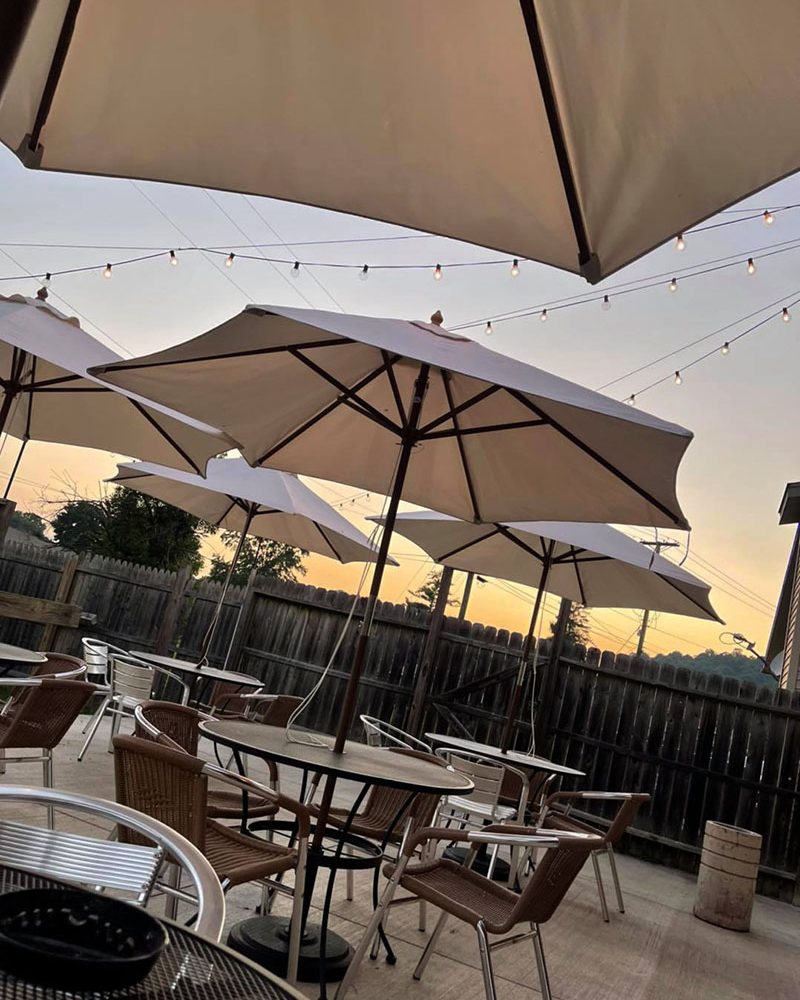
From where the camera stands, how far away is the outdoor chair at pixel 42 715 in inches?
124

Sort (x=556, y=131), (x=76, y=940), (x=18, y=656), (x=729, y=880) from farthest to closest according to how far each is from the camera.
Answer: (x=729, y=880) < (x=18, y=656) < (x=556, y=131) < (x=76, y=940)

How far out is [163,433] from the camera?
5.01m

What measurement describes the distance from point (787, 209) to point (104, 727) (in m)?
7.04

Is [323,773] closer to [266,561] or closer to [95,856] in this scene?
[95,856]

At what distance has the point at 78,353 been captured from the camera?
3.88m

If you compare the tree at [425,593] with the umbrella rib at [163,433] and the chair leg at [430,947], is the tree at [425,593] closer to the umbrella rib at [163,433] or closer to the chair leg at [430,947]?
the umbrella rib at [163,433]

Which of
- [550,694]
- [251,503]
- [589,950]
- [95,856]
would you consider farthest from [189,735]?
[550,694]

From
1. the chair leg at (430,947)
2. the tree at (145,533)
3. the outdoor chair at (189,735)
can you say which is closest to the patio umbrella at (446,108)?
the outdoor chair at (189,735)

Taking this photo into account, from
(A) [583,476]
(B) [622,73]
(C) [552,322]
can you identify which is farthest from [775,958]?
(C) [552,322]

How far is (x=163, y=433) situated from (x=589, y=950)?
3776 mm

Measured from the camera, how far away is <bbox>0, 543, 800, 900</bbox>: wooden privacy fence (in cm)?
677

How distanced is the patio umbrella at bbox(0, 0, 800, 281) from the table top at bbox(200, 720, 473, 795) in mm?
1645

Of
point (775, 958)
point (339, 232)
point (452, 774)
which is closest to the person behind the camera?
point (452, 774)

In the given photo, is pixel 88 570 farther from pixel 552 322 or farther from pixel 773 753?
pixel 773 753
